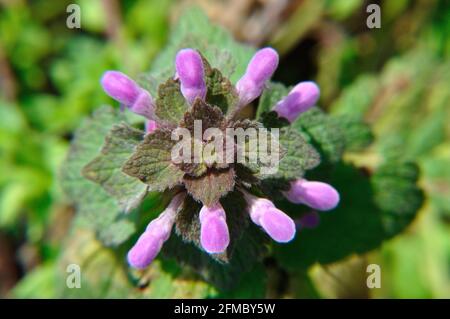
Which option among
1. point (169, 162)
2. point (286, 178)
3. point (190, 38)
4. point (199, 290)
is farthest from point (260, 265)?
point (190, 38)

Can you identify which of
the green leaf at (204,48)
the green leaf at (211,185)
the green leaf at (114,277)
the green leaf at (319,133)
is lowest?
the green leaf at (114,277)

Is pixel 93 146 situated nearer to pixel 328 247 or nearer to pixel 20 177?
pixel 328 247

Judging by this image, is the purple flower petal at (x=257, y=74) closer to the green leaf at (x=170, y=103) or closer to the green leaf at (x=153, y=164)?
the green leaf at (x=170, y=103)

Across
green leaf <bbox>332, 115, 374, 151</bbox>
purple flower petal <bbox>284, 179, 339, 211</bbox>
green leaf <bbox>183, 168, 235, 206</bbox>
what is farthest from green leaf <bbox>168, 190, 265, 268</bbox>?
green leaf <bbox>332, 115, 374, 151</bbox>

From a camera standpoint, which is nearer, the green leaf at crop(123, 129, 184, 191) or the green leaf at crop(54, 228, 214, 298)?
the green leaf at crop(123, 129, 184, 191)

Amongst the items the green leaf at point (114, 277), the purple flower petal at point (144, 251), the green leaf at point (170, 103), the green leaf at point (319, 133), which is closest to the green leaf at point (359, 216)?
the green leaf at point (319, 133)

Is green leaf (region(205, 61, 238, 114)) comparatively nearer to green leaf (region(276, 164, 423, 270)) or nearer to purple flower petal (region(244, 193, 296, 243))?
purple flower petal (region(244, 193, 296, 243))
